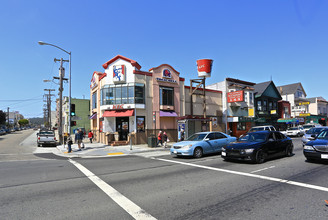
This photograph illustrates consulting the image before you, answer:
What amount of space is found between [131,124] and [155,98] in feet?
12.7

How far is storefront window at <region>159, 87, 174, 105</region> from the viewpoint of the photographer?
22.7m

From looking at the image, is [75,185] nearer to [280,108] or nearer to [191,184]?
[191,184]

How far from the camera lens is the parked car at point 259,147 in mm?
8734

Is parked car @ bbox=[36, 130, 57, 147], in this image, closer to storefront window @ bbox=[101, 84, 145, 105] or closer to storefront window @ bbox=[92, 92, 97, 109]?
storefront window @ bbox=[101, 84, 145, 105]

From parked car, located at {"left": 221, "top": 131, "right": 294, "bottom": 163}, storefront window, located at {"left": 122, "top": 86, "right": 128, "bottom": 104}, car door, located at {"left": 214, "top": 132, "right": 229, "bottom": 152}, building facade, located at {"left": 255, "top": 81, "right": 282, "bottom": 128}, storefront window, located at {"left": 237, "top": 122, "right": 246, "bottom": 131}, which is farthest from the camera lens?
building facade, located at {"left": 255, "top": 81, "right": 282, "bottom": 128}

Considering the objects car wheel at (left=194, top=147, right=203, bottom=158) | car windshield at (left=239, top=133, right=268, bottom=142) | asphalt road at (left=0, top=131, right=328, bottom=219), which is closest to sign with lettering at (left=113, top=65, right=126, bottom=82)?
car wheel at (left=194, top=147, right=203, bottom=158)

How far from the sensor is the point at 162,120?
22.6 metres

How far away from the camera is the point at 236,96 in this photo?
2742 centimetres

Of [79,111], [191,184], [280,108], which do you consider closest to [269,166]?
[191,184]

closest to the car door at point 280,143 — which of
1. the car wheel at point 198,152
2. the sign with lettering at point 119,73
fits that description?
the car wheel at point 198,152

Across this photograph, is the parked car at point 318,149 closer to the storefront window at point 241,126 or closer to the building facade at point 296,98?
the storefront window at point 241,126

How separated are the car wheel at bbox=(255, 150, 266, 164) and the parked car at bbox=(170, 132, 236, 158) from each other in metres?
3.28

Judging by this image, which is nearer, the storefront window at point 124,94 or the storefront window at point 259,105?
the storefront window at point 124,94

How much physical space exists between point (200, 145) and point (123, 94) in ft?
40.2
